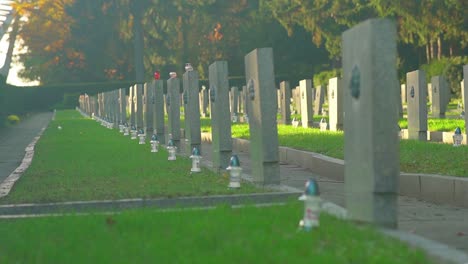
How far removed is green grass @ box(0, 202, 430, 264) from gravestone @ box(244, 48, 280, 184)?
4030 mm

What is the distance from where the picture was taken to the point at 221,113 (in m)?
18.2

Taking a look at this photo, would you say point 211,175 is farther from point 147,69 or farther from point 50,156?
point 147,69

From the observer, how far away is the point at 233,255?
7891 millimetres

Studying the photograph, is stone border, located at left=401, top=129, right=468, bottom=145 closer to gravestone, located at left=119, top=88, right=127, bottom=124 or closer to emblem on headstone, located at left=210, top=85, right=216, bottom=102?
emblem on headstone, located at left=210, top=85, right=216, bottom=102

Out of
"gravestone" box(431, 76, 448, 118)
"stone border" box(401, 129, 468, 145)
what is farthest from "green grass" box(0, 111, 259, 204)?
"gravestone" box(431, 76, 448, 118)

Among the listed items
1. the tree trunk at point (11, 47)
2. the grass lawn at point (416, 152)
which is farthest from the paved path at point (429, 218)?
the tree trunk at point (11, 47)

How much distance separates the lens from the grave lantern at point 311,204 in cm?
910

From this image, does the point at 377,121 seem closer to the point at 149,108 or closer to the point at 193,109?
the point at 193,109

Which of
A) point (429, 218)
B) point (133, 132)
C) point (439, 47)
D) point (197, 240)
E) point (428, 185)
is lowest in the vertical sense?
point (429, 218)

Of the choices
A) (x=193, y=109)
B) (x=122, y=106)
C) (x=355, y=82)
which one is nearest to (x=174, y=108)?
(x=193, y=109)

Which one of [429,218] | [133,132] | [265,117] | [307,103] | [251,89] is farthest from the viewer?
[307,103]

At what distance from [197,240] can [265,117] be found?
21.4ft

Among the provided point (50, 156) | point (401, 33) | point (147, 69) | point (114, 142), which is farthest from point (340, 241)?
point (147, 69)

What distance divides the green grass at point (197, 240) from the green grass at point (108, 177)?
97.1 inches
